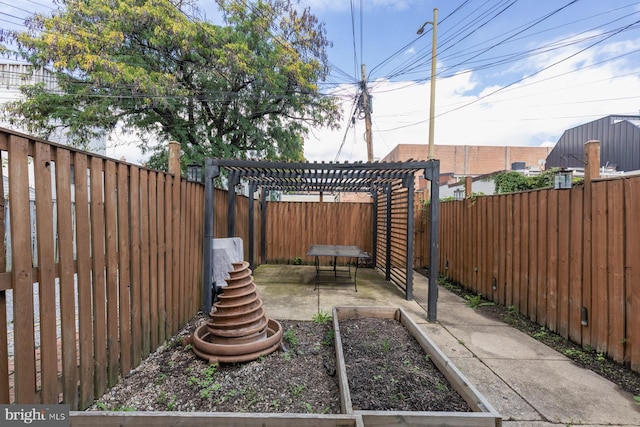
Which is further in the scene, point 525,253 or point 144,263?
point 525,253

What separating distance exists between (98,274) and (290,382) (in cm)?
162

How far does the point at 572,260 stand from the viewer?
120 inches

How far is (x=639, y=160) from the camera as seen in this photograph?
10.2 metres

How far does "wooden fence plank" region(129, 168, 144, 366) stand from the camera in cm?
245

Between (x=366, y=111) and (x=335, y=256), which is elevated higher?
(x=366, y=111)

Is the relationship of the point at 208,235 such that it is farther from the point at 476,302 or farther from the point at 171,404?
the point at 476,302

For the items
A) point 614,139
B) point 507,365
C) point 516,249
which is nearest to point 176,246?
point 507,365

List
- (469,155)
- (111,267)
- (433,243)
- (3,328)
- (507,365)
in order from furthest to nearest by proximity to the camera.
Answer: (469,155)
(433,243)
(507,365)
(111,267)
(3,328)

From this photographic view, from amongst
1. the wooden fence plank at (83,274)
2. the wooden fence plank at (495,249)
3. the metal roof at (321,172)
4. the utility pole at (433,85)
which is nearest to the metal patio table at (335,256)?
the metal roof at (321,172)

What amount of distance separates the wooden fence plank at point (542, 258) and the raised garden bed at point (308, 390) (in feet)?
5.38

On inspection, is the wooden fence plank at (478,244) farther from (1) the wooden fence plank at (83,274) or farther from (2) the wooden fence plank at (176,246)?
(1) the wooden fence plank at (83,274)

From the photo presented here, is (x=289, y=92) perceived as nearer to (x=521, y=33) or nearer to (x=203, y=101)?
(x=203, y=101)

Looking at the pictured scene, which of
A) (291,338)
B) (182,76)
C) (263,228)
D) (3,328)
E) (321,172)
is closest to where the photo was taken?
(3,328)

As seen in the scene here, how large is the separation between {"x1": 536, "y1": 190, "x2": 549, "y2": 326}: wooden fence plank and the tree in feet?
23.1
